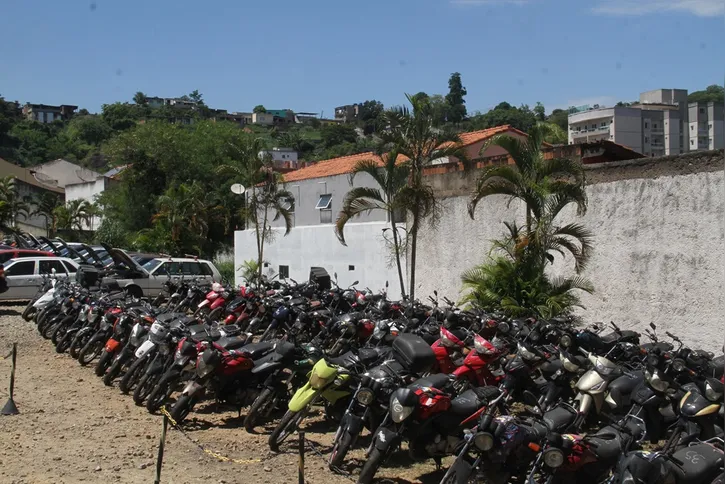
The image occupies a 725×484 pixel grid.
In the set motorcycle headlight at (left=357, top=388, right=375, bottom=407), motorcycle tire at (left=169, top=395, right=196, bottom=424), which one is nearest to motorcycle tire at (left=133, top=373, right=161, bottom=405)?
motorcycle tire at (left=169, top=395, right=196, bottom=424)

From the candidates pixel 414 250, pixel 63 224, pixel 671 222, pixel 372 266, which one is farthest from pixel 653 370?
pixel 63 224

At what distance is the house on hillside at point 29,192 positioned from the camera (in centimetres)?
5369

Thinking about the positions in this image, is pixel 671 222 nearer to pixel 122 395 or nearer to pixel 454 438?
pixel 454 438

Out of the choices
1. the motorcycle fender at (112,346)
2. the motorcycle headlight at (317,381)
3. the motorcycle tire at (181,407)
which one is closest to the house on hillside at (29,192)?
the motorcycle fender at (112,346)

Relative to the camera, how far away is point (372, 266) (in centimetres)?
2172

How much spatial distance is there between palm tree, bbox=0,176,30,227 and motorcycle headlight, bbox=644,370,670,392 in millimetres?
47851

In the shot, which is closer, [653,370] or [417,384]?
[417,384]

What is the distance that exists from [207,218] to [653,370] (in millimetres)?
28455

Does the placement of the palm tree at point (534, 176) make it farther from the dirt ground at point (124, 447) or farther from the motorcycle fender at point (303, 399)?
the motorcycle fender at point (303, 399)

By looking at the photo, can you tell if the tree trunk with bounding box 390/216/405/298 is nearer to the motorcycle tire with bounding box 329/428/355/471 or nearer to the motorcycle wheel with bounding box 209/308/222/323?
the motorcycle wheel with bounding box 209/308/222/323

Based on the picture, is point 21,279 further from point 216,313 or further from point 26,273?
point 216,313

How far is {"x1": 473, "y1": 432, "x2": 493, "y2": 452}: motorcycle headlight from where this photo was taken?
5832mm

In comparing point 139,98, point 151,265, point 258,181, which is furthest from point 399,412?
point 139,98

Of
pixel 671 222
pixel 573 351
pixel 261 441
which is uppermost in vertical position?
pixel 671 222
